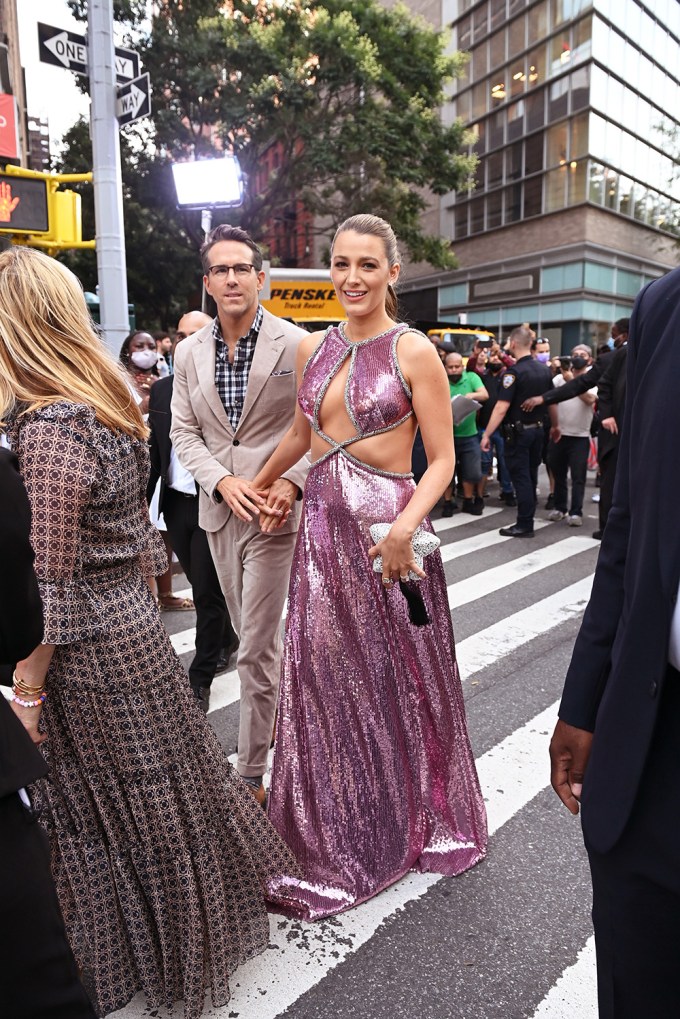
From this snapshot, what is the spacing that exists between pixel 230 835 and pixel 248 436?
5.15ft

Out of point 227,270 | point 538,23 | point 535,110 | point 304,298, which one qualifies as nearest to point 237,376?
point 227,270

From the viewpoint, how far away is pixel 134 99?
785cm

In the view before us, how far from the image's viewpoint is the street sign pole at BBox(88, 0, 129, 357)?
25.4 feet

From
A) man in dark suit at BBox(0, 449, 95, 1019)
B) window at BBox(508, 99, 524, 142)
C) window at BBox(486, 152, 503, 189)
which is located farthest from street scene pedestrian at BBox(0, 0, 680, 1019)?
window at BBox(486, 152, 503, 189)

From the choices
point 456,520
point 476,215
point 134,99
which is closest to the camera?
point 134,99

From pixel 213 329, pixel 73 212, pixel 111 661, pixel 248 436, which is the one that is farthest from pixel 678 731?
pixel 73 212

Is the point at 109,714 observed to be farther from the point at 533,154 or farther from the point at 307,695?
the point at 533,154

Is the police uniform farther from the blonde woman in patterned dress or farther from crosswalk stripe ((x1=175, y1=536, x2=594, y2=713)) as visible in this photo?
the blonde woman in patterned dress

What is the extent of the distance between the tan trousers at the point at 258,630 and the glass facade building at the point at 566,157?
1069 inches

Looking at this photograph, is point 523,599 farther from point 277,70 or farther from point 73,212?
point 277,70

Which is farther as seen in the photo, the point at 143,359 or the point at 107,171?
the point at 107,171

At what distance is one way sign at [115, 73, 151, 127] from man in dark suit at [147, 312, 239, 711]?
464cm

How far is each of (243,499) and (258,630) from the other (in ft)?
1.86

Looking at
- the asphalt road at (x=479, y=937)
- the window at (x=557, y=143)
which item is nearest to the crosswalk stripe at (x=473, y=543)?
the asphalt road at (x=479, y=937)
